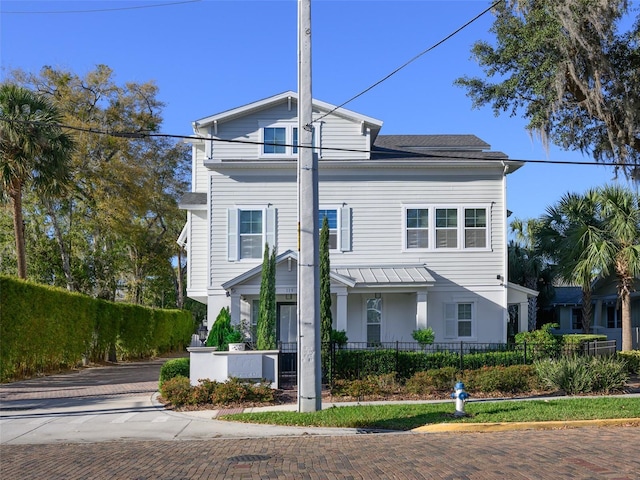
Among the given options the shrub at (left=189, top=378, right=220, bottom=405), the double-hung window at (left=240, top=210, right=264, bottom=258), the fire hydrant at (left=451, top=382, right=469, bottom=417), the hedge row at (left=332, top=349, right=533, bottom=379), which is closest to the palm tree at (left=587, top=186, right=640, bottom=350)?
the hedge row at (left=332, top=349, right=533, bottom=379)

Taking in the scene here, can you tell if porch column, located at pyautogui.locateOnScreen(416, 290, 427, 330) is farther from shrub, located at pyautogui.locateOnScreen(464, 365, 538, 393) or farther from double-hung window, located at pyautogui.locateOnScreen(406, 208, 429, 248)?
shrub, located at pyautogui.locateOnScreen(464, 365, 538, 393)

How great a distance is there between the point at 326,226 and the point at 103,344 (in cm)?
1349

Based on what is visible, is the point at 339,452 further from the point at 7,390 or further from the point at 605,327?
the point at 605,327

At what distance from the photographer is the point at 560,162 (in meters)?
17.0

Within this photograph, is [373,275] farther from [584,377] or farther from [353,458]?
[353,458]

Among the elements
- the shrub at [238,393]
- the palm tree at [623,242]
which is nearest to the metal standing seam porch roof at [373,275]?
the palm tree at [623,242]

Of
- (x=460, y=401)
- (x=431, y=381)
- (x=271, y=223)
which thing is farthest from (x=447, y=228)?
(x=460, y=401)

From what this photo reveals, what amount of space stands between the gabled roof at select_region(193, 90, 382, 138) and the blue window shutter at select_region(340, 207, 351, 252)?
3116 mm

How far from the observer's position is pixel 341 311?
25.0 meters

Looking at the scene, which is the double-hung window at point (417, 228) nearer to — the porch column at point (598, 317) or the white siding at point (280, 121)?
the white siding at point (280, 121)

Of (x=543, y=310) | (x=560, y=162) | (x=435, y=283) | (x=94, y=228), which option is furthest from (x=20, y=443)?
(x=543, y=310)

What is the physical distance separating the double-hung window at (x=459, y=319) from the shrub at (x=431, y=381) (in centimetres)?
774

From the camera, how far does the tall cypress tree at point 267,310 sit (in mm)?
20406

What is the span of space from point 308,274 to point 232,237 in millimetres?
11258
